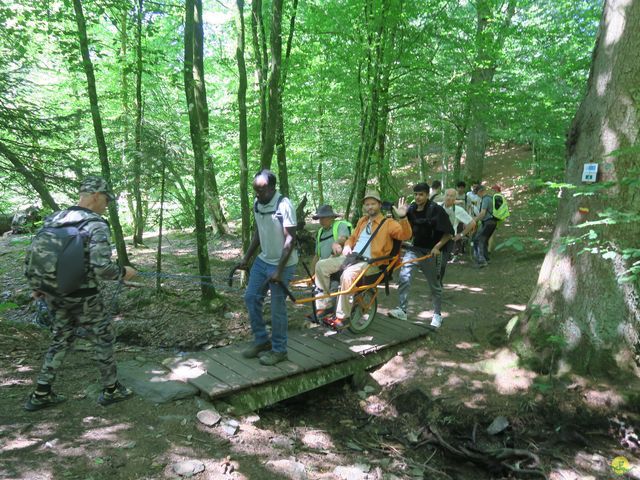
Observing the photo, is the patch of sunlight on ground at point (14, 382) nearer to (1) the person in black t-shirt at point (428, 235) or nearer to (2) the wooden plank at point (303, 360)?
(2) the wooden plank at point (303, 360)

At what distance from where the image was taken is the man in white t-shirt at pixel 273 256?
441 centimetres

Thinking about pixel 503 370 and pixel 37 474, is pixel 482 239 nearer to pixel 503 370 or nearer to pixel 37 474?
pixel 503 370

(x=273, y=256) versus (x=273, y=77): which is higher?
(x=273, y=77)

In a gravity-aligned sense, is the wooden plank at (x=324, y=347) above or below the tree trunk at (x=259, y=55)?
below

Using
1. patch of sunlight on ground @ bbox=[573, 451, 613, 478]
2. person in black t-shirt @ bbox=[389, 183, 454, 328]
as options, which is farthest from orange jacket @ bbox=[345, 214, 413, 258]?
patch of sunlight on ground @ bbox=[573, 451, 613, 478]

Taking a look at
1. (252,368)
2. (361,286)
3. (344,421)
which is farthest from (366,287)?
(252,368)

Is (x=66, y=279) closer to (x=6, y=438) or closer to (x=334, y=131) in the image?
(x=6, y=438)

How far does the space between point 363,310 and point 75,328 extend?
3957 millimetres

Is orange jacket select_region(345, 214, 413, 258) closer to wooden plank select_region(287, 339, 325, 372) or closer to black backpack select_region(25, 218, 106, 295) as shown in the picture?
wooden plank select_region(287, 339, 325, 372)

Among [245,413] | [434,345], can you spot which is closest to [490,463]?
[434,345]

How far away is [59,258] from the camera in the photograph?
3.40 m

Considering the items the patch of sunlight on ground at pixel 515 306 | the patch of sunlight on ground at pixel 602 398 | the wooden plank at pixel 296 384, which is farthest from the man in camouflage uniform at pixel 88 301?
the patch of sunlight on ground at pixel 515 306

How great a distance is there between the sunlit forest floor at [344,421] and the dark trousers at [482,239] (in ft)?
12.3

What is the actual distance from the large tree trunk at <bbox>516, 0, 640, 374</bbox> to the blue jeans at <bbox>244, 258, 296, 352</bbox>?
3.13 m
